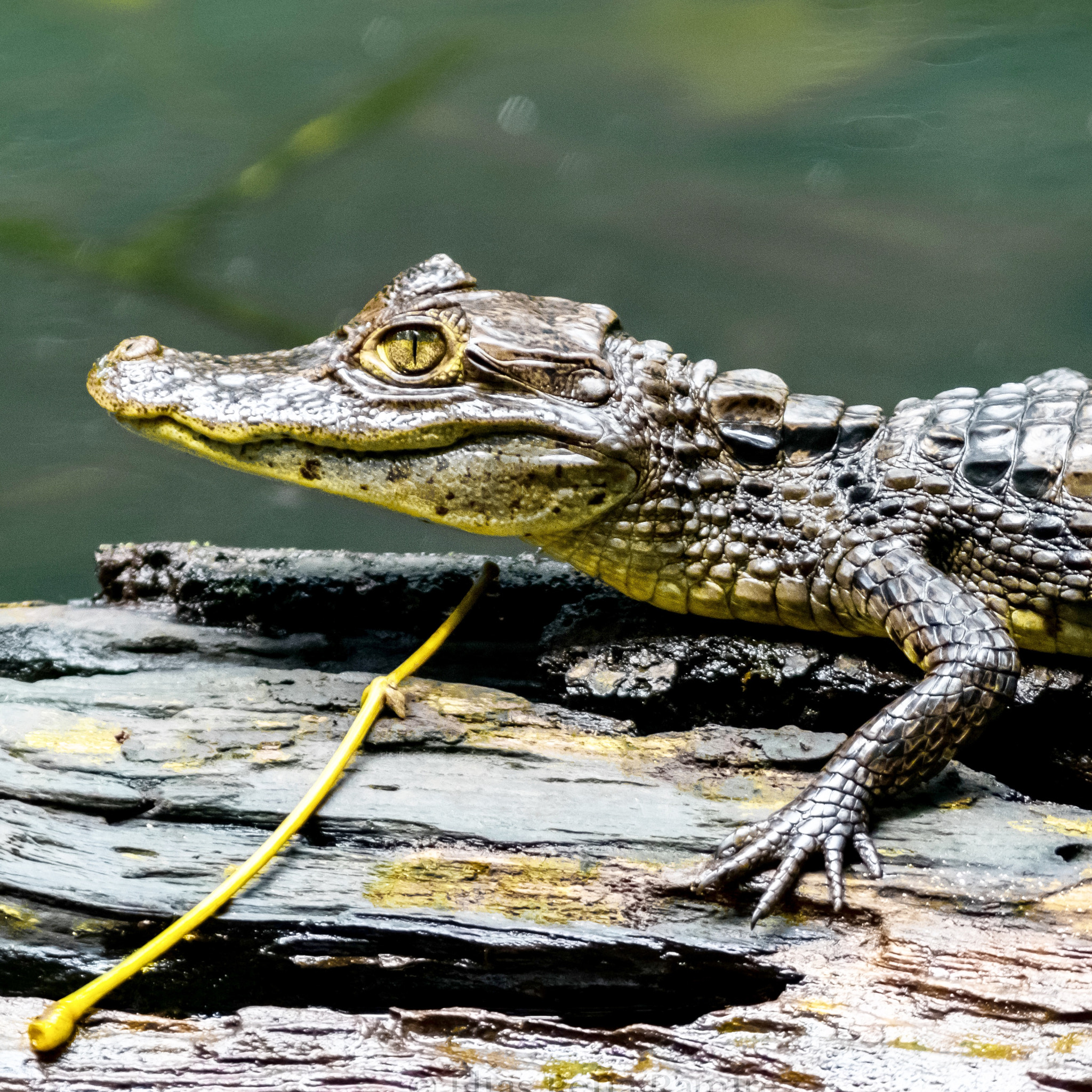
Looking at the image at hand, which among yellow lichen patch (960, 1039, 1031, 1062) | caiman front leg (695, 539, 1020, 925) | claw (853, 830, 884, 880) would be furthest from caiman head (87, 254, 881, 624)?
yellow lichen patch (960, 1039, 1031, 1062)

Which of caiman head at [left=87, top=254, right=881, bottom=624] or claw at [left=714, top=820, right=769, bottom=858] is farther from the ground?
caiman head at [left=87, top=254, right=881, bottom=624]

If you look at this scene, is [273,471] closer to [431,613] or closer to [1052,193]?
[431,613]

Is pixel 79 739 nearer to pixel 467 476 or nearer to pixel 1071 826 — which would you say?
pixel 467 476

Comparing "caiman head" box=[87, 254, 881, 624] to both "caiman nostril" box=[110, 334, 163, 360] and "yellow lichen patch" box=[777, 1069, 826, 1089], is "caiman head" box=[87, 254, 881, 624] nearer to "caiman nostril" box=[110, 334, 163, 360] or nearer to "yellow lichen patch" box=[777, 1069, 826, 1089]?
"caiman nostril" box=[110, 334, 163, 360]

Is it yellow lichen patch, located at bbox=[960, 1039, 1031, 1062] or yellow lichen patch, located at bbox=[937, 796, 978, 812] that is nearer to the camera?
yellow lichen patch, located at bbox=[960, 1039, 1031, 1062]

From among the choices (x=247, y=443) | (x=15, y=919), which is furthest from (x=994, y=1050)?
(x=247, y=443)

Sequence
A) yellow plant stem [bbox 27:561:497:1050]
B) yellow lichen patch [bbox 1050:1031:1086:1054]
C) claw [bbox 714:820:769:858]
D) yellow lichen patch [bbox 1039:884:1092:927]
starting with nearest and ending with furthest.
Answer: yellow lichen patch [bbox 1050:1031:1086:1054]
yellow plant stem [bbox 27:561:497:1050]
yellow lichen patch [bbox 1039:884:1092:927]
claw [bbox 714:820:769:858]

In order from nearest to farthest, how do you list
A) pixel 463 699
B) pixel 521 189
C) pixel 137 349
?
pixel 463 699, pixel 137 349, pixel 521 189
